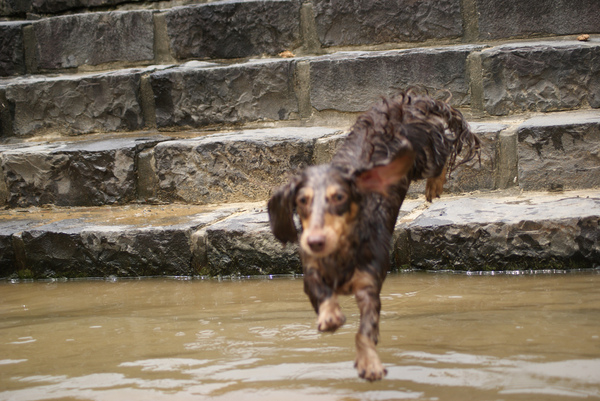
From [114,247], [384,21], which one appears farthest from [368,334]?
[384,21]

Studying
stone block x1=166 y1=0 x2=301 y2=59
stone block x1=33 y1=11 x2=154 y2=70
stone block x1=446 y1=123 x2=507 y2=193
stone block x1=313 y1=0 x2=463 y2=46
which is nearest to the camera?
stone block x1=446 y1=123 x2=507 y2=193

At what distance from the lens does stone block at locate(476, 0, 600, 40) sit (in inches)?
213

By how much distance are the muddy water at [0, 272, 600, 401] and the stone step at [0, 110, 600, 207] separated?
112cm

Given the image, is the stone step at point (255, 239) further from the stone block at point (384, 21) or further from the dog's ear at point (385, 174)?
the dog's ear at point (385, 174)

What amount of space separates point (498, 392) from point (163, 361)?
1.42m

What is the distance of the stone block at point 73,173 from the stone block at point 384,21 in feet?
5.89

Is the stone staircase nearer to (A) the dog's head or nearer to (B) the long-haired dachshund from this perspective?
(B) the long-haired dachshund

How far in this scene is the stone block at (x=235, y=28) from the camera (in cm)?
598

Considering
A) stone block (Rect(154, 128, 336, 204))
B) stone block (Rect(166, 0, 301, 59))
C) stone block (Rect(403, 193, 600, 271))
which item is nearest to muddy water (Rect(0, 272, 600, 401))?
stone block (Rect(403, 193, 600, 271))

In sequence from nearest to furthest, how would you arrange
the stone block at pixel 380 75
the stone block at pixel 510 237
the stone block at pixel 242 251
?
1. the stone block at pixel 510 237
2. the stone block at pixel 242 251
3. the stone block at pixel 380 75

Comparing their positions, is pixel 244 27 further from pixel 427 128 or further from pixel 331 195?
pixel 331 195

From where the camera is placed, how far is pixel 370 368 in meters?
2.29

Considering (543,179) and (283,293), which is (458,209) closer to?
(543,179)

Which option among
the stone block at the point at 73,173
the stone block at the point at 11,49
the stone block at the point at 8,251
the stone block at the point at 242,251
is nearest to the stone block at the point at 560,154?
the stone block at the point at 242,251
